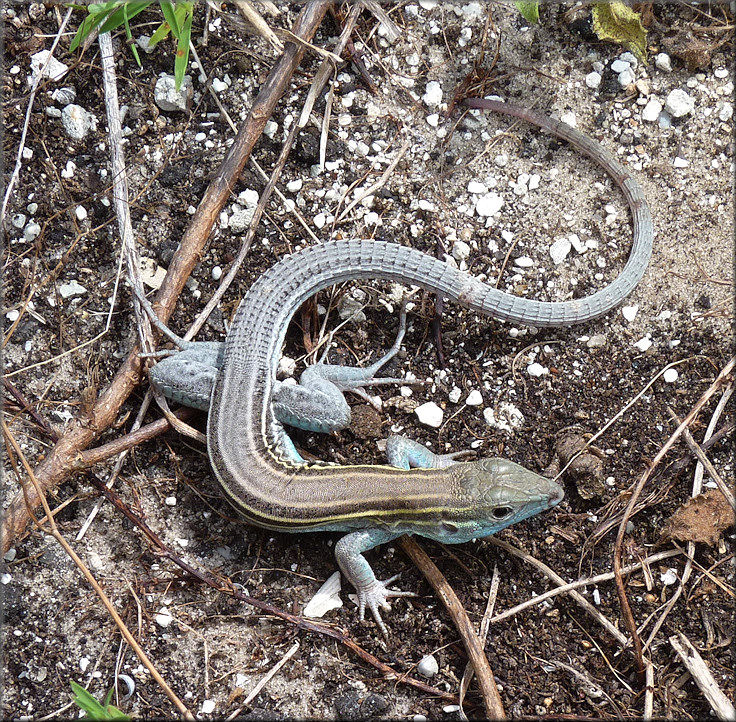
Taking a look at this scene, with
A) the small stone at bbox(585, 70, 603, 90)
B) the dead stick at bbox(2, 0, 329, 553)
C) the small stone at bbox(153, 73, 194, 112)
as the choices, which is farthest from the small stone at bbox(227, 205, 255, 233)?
the small stone at bbox(585, 70, 603, 90)

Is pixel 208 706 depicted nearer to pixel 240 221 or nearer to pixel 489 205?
pixel 240 221

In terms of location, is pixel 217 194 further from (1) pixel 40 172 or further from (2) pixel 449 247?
(2) pixel 449 247

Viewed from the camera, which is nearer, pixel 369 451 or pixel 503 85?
pixel 369 451

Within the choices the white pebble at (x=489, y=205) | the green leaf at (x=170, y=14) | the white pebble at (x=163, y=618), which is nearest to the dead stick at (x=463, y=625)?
the white pebble at (x=163, y=618)

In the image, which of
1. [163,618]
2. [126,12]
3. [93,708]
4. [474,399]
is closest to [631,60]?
[474,399]

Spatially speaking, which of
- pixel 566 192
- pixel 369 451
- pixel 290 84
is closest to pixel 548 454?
pixel 369 451
